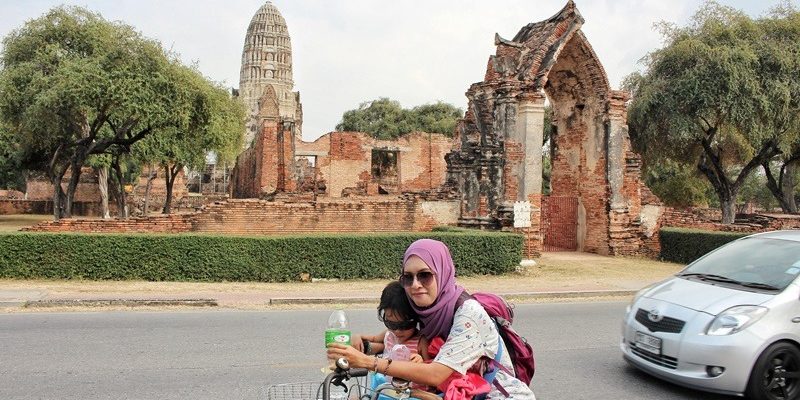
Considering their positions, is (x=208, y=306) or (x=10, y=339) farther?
(x=208, y=306)

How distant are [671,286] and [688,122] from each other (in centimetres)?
1770

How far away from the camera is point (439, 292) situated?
3.49 meters

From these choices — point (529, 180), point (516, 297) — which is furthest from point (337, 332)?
point (529, 180)

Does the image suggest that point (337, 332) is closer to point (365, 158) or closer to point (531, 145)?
point (531, 145)

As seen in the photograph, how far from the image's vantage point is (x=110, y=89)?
59.5ft

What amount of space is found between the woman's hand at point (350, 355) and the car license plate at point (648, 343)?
3.63 metres

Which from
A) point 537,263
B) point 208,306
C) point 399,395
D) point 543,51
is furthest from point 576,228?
point 399,395

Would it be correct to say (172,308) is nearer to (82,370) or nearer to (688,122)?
(82,370)

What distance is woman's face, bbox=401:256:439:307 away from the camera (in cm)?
344

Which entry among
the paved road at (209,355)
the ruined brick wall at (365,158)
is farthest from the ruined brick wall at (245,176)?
→ the paved road at (209,355)

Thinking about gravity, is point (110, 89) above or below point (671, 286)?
above

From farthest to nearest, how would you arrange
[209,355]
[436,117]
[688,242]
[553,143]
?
[436,117], [553,143], [688,242], [209,355]

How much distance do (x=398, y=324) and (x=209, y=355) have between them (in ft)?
13.5

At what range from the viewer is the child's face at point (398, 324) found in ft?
11.8
